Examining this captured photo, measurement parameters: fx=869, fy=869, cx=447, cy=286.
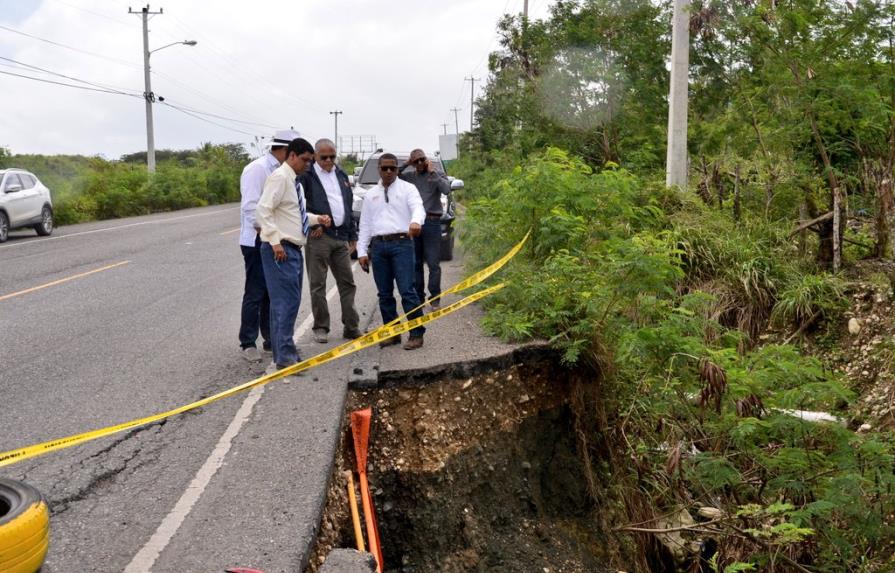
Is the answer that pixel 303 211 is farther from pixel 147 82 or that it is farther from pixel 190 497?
pixel 147 82

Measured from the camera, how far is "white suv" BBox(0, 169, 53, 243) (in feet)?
62.3

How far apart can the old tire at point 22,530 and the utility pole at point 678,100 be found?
431 inches

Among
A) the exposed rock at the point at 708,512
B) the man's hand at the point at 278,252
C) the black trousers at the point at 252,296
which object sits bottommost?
the exposed rock at the point at 708,512

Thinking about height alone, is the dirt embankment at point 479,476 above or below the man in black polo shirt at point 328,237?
below

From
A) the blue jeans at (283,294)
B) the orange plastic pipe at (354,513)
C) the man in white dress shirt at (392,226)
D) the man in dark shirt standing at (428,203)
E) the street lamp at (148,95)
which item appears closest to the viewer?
the orange plastic pipe at (354,513)

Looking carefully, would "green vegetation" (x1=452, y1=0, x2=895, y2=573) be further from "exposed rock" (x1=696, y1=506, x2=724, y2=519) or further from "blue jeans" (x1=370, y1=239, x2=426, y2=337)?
"blue jeans" (x1=370, y1=239, x2=426, y2=337)

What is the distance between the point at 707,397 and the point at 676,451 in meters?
0.56

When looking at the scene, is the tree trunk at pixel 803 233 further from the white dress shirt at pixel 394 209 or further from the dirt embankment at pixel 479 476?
the white dress shirt at pixel 394 209

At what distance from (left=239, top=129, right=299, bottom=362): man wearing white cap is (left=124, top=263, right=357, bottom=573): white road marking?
4.14 feet

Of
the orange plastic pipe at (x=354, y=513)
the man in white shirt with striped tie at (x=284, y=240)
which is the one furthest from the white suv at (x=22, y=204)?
the orange plastic pipe at (x=354, y=513)

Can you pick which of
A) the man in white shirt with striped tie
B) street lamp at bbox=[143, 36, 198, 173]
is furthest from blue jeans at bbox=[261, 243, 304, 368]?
street lamp at bbox=[143, 36, 198, 173]

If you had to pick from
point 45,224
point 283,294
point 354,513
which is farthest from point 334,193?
point 45,224

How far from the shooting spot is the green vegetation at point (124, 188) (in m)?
27.6

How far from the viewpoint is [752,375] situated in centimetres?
653
